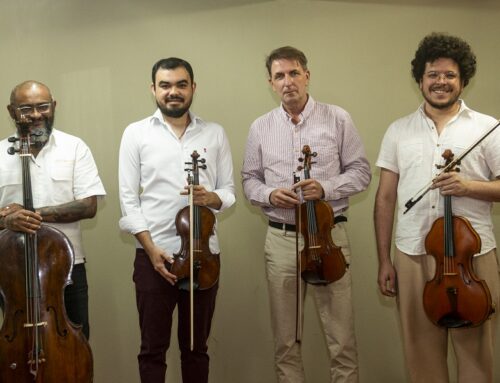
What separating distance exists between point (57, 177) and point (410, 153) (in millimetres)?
1558

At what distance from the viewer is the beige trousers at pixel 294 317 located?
3021 millimetres

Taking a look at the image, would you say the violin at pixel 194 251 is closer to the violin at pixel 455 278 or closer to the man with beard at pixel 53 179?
the man with beard at pixel 53 179

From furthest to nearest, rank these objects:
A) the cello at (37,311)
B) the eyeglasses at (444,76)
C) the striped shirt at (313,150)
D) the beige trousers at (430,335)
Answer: the striped shirt at (313,150), the eyeglasses at (444,76), the beige trousers at (430,335), the cello at (37,311)

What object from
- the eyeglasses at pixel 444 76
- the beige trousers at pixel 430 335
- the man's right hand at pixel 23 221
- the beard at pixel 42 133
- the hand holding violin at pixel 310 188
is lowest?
the beige trousers at pixel 430 335

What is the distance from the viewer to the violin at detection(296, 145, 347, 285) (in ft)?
9.21

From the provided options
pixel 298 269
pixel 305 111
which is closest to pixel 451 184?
pixel 298 269

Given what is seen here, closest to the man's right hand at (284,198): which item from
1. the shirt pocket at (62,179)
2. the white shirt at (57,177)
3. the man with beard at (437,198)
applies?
the man with beard at (437,198)

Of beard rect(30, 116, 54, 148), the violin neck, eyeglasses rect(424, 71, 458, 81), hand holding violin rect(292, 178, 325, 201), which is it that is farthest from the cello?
eyeglasses rect(424, 71, 458, 81)

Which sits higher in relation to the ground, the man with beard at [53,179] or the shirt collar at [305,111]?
the shirt collar at [305,111]

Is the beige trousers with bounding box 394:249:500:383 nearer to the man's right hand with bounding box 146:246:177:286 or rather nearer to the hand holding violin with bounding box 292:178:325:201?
the hand holding violin with bounding box 292:178:325:201

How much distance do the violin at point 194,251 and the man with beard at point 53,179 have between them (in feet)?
1.50

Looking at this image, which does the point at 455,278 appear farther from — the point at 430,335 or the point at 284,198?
the point at 284,198

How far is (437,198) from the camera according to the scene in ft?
9.22

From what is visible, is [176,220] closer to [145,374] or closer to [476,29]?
[145,374]
